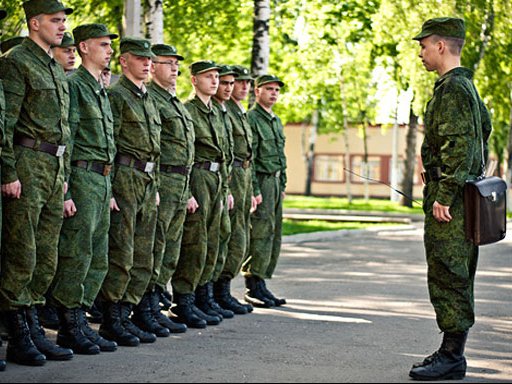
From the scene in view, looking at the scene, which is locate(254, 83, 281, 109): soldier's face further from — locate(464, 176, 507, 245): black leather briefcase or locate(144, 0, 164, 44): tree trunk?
locate(464, 176, 507, 245): black leather briefcase

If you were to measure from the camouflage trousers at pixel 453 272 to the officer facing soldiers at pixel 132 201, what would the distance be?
268 cm

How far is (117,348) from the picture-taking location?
10203 mm

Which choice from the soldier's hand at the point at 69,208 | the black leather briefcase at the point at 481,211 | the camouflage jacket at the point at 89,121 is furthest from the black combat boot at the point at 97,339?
the black leather briefcase at the point at 481,211

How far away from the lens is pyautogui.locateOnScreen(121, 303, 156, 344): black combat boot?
10.6 meters

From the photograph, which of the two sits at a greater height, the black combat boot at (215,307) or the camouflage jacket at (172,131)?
the camouflage jacket at (172,131)

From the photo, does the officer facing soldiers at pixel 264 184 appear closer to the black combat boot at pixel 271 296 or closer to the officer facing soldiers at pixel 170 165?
the black combat boot at pixel 271 296

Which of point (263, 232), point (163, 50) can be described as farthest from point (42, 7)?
point (263, 232)

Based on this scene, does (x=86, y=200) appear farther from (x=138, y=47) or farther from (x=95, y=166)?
(x=138, y=47)

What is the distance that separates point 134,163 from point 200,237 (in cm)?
178

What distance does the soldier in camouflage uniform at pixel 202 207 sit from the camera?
40.1 feet

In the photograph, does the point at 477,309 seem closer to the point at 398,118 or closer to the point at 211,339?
the point at 211,339

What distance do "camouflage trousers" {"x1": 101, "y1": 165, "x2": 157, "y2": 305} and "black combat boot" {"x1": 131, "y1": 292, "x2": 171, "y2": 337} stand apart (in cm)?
35

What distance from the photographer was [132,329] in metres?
10.7

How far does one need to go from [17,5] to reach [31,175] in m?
9.21
